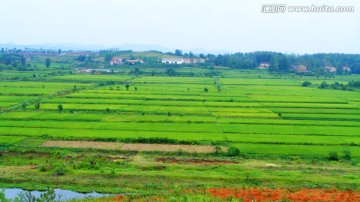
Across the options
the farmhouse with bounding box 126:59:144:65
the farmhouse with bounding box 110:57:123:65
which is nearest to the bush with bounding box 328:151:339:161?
the farmhouse with bounding box 126:59:144:65

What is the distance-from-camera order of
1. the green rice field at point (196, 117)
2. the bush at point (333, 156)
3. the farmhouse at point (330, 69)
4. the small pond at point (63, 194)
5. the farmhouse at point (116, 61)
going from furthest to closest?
the farmhouse at point (116, 61), the farmhouse at point (330, 69), the green rice field at point (196, 117), the bush at point (333, 156), the small pond at point (63, 194)

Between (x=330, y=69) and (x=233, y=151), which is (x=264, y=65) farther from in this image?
(x=233, y=151)

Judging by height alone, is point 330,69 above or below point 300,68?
below

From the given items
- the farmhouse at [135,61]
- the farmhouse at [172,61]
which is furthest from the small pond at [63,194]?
the farmhouse at [172,61]

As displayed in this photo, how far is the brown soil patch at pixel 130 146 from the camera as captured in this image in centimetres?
2527

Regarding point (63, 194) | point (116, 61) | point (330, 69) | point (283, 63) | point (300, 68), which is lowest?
point (63, 194)

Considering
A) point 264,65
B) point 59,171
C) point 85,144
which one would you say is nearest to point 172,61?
point 264,65

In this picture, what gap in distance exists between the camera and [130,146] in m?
25.9

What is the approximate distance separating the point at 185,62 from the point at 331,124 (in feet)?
289

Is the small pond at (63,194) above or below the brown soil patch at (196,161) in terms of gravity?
below

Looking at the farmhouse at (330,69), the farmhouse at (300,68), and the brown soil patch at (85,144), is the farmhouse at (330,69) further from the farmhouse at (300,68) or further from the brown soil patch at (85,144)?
the brown soil patch at (85,144)

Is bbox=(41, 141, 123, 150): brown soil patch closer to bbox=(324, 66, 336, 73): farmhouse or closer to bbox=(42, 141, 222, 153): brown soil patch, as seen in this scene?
bbox=(42, 141, 222, 153): brown soil patch

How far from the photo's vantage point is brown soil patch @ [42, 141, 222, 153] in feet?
82.9

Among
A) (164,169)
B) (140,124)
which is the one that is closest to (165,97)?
(140,124)
